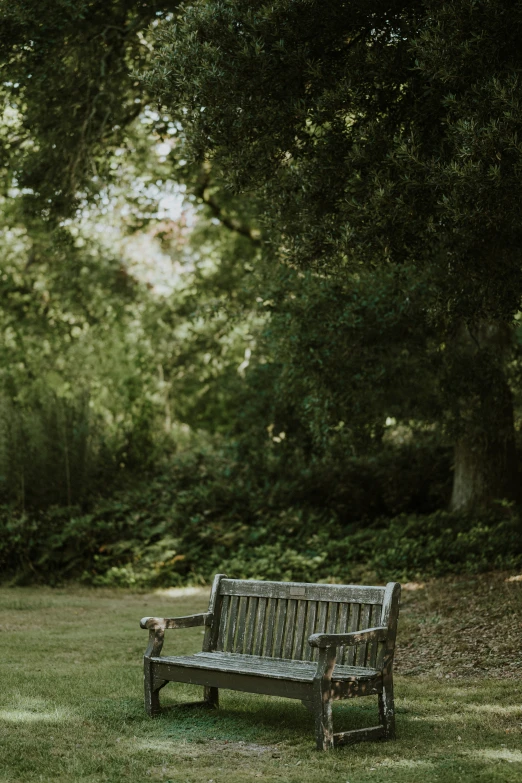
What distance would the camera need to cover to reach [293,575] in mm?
12875

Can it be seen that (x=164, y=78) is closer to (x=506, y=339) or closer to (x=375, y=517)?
(x=506, y=339)

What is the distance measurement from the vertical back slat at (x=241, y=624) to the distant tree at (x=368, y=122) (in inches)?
120

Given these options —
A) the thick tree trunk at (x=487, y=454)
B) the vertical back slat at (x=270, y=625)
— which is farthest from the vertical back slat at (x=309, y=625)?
the thick tree trunk at (x=487, y=454)

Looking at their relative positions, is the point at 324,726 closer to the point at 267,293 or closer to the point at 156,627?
the point at 156,627

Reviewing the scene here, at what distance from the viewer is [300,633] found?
609cm

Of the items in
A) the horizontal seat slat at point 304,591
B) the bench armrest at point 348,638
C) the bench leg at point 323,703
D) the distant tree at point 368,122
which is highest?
the distant tree at point 368,122

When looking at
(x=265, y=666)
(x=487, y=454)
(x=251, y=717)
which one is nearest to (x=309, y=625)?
(x=265, y=666)

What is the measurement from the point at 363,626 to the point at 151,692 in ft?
5.02

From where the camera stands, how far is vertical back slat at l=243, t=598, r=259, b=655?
20.9 feet

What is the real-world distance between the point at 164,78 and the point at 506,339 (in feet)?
22.5

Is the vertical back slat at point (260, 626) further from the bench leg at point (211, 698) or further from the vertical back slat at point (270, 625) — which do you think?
the bench leg at point (211, 698)

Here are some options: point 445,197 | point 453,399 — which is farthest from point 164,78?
point 453,399

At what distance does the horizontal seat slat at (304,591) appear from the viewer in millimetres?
5793

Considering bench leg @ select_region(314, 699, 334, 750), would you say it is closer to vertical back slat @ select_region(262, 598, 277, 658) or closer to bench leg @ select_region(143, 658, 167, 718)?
vertical back slat @ select_region(262, 598, 277, 658)
